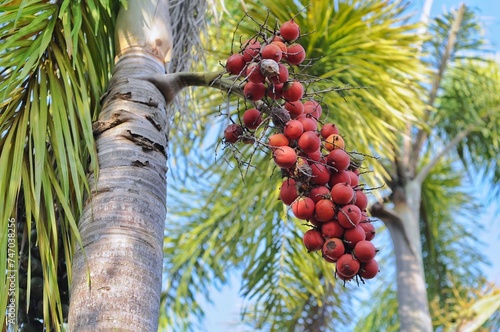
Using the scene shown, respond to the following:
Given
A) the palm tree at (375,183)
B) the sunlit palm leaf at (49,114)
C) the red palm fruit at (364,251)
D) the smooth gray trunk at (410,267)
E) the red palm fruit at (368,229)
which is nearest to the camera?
the red palm fruit at (364,251)

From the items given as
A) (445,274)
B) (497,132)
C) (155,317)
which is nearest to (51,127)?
(155,317)

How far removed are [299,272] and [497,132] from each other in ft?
7.44

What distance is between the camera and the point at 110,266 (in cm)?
186

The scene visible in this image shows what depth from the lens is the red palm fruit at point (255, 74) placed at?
6.32 ft

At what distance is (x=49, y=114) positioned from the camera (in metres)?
2.44

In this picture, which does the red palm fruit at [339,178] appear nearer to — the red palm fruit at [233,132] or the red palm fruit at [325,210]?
the red palm fruit at [325,210]

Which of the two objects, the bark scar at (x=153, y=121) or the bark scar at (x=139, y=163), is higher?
the bark scar at (x=153, y=121)

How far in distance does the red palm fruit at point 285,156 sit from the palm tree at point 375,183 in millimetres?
1039

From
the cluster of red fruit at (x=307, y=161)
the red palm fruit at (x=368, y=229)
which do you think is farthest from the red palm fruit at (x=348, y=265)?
the red palm fruit at (x=368, y=229)

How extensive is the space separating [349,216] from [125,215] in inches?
21.7

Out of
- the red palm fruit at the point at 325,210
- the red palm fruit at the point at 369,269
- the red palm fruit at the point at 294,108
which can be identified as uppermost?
the red palm fruit at the point at 294,108

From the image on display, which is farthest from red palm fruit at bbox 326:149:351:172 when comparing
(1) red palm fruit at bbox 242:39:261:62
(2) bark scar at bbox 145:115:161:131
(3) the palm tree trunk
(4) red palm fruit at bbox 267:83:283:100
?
(2) bark scar at bbox 145:115:161:131

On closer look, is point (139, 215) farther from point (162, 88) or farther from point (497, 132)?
point (497, 132)

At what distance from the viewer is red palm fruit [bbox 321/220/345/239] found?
1.81m
